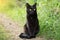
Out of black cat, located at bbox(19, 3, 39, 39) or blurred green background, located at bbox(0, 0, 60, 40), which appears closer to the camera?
black cat, located at bbox(19, 3, 39, 39)

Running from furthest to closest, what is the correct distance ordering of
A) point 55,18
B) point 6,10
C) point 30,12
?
1. point 6,10
2. point 55,18
3. point 30,12

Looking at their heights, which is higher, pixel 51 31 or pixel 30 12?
pixel 30 12

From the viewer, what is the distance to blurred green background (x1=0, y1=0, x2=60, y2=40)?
7.05 metres

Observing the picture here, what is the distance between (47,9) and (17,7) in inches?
92.9

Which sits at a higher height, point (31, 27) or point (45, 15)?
point (45, 15)

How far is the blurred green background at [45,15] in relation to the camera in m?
7.05

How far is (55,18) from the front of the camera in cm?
792

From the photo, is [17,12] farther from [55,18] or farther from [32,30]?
[32,30]

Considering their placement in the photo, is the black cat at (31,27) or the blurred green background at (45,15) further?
the blurred green background at (45,15)

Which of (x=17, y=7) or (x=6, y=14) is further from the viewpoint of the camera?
(x=17, y=7)

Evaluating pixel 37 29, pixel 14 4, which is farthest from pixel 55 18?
pixel 14 4

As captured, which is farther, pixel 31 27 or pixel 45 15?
pixel 45 15

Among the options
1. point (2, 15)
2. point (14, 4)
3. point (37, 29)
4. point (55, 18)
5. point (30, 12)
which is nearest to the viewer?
point (30, 12)

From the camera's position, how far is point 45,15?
845 centimetres
